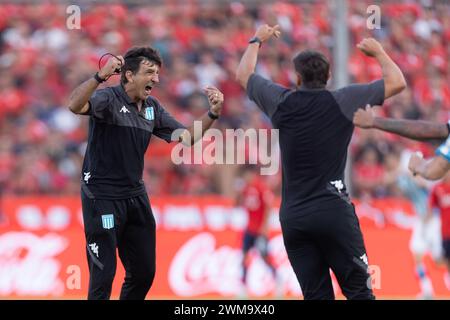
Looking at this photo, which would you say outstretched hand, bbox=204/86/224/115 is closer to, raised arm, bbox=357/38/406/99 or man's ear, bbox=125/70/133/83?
man's ear, bbox=125/70/133/83

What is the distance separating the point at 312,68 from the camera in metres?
6.97

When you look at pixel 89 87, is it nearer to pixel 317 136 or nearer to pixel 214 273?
pixel 317 136

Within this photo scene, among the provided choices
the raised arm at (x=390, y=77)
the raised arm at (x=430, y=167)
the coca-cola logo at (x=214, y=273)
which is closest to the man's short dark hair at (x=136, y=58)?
the raised arm at (x=390, y=77)

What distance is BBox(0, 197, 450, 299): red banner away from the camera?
1411 centimetres

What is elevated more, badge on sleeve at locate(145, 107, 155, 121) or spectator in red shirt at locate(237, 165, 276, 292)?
badge on sleeve at locate(145, 107, 155, 121)

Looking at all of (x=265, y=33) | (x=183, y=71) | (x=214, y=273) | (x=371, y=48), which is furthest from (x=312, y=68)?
(x=183, y=71)

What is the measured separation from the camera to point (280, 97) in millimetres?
7074

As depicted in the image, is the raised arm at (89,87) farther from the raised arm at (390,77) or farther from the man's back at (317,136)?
the raised arm at (390,77)

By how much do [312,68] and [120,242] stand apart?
2.10 metres

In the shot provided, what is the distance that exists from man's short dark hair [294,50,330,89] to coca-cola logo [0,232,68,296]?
26.0 feet

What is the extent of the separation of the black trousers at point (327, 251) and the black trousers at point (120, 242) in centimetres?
126

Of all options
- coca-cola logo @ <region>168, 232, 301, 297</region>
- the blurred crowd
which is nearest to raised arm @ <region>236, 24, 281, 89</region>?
coca-cola logo @ <region>168, 232, 301, 297</region>

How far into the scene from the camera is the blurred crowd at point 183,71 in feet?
53.2
